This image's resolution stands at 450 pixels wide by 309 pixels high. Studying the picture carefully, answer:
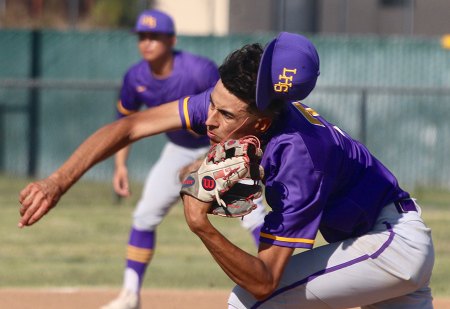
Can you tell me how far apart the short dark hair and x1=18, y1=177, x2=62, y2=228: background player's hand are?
2.90 ft

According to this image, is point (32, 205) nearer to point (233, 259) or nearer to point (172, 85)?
point (233, 259)

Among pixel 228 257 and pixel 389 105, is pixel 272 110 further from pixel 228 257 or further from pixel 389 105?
pixel 389 105

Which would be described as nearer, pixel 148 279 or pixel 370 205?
pixel 370 205

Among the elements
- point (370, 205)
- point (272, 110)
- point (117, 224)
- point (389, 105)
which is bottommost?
point (117, 224)

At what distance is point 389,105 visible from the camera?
14734 mm

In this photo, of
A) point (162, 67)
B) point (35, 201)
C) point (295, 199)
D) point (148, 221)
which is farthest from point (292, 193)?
point (162, 67)

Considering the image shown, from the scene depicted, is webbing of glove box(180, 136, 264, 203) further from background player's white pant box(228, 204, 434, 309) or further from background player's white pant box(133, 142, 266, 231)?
background player's white pant box(133, 142, 266, 231)

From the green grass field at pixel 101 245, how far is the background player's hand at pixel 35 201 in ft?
13.6

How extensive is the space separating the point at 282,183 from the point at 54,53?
12284 millimetres

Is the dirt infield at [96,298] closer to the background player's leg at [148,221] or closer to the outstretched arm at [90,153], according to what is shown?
the background player's leg at [148,221]

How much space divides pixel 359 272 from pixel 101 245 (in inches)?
249

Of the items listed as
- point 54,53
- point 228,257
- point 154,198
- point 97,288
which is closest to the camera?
point 228,257

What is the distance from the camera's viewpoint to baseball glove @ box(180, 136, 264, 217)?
399cm

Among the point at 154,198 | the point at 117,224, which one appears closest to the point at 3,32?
the point at 117,224
